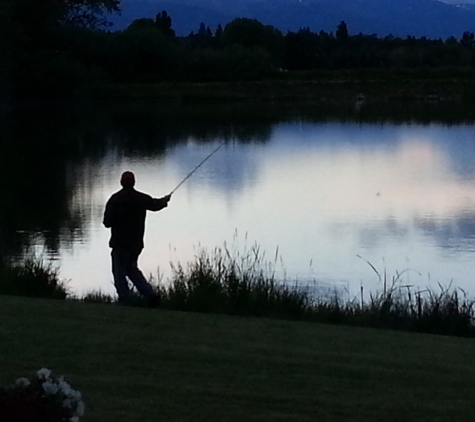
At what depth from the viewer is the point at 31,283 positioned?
33.3 feet

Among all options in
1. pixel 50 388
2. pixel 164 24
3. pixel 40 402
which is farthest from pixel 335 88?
pixel 40 402

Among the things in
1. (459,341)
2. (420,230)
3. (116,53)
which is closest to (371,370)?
(459,341)

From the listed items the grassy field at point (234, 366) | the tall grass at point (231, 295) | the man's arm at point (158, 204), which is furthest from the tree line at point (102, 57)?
the grassy field at point (234, 366)

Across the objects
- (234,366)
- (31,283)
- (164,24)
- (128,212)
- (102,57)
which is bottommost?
(31,283)

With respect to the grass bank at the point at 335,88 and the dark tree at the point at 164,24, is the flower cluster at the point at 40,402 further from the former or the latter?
the dark tree at the point at 164,24

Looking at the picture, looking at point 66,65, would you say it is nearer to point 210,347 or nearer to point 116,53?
point 116,53

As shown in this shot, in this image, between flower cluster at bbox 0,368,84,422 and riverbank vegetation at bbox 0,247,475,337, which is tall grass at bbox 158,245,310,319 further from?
flower cluster at bbox 0,368,84,422

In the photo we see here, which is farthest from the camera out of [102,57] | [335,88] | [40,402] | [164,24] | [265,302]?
[164,24]

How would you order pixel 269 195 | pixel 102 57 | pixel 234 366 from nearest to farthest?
pixel 234 366
pixel 269 195
pixel 102 57

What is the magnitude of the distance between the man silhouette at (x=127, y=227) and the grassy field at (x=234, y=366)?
5.69ft

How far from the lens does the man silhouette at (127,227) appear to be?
9.55 m

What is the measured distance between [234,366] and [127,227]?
390 cm

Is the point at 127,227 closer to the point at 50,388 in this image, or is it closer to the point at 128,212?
the point at 128,212

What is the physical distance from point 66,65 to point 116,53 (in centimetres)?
602
